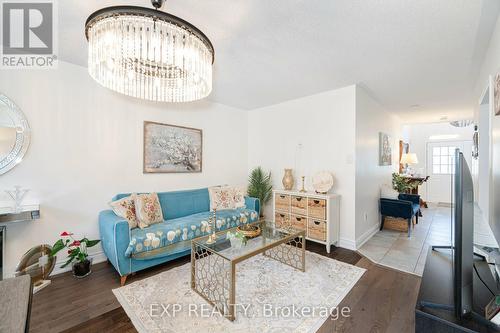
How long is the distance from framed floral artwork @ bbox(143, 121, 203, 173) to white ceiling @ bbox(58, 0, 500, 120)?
0.93 metres

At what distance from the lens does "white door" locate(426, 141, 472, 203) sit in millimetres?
6847

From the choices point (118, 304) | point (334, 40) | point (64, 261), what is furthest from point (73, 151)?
point (334, 40)

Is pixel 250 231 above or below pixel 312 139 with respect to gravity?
below

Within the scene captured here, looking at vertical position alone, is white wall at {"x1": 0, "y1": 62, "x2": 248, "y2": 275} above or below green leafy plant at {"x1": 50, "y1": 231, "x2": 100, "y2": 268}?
above

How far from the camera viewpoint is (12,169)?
2.22 m

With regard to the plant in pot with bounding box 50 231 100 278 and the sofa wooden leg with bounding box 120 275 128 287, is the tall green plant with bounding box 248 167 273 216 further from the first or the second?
the plant in pot with bounding box 50 231 100 278

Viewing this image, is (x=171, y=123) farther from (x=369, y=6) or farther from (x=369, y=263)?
(x=369, y=263)

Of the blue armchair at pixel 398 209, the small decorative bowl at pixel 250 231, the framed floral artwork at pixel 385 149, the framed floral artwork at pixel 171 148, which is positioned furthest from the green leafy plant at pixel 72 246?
the framed floral artwork at pixel 385 149

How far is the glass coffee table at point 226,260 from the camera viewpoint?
1.77 meters

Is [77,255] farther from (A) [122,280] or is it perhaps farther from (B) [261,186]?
(B) [261,186]

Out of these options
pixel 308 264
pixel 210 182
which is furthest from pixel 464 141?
pixel 210 182

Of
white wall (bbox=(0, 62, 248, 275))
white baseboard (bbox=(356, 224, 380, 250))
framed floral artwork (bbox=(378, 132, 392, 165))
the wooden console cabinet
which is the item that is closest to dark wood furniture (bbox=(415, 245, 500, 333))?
the wooden console cabinet

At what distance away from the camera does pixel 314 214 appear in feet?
10.5

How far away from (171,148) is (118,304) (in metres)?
2.15
